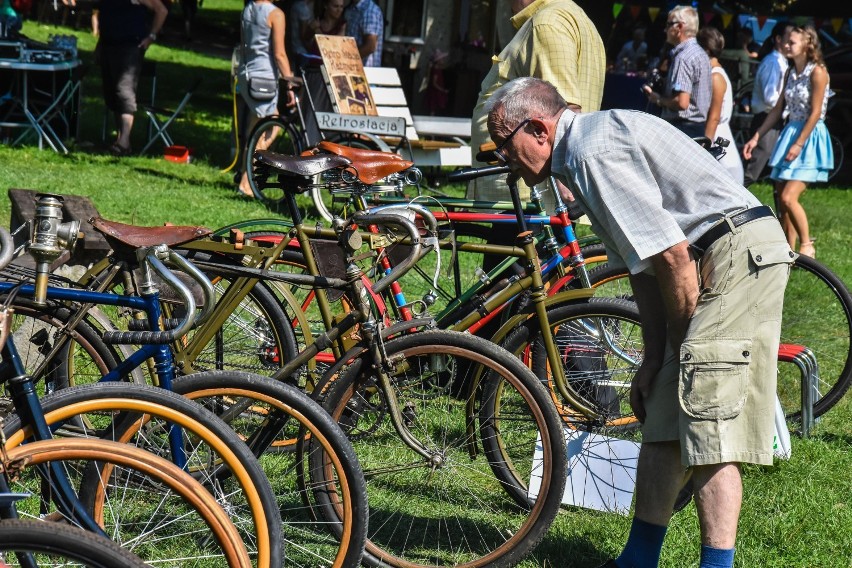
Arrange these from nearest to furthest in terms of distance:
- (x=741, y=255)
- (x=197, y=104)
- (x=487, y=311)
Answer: (x=741, y=255), (x=487, y=311), (x=197, y=104)

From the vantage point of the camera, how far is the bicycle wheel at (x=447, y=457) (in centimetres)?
372

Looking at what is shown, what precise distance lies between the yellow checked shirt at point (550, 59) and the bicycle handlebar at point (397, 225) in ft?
4.12

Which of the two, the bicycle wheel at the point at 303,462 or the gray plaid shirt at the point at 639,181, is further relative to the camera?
the bicycle wheel at the point at 303,462

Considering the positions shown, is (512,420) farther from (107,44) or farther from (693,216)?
(107,44)

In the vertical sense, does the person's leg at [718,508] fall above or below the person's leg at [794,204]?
above

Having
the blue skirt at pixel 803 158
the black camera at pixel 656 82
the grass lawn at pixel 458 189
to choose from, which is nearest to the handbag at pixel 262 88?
the grass lawn at pixel 458 189

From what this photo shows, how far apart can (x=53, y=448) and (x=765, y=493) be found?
3.16m

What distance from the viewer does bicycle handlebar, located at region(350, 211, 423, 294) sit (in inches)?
148

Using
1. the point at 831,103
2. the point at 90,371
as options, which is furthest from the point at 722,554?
the point at 831,103

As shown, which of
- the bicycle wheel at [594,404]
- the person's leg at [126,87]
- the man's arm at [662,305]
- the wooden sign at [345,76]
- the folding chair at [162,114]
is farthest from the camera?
the folding chair at [162,114]

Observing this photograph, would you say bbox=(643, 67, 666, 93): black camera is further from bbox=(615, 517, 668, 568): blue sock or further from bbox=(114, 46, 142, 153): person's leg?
bbox=(615, 517, 668, 568): blue sock

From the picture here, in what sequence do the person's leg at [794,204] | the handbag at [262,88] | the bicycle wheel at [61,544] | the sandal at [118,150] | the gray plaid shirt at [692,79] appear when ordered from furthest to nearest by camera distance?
the sandal at [118,150] < the handbag at [262,88] < the person's leg at [794,204] < the gray plaid shirt at [692,79] < the bicycle wheel at [61,544]

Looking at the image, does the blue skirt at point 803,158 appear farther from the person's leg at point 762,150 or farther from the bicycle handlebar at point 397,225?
the bicycle handlebar at point 397,225

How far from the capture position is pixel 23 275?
3.77 metres
